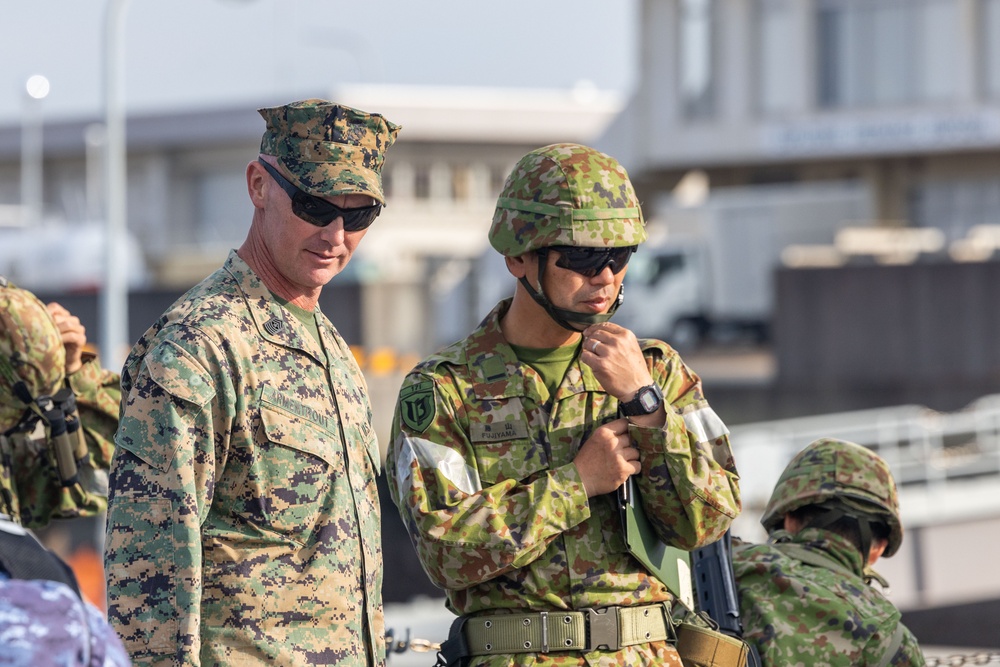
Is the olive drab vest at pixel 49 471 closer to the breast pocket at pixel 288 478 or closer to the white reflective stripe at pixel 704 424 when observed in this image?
the breast pocket at pixel 288 478

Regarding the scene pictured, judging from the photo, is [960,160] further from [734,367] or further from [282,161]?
[282,161]

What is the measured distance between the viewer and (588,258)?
357 cm

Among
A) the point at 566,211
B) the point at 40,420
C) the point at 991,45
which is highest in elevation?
the point at 991,45

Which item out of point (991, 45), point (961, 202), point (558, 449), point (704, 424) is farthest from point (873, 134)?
point (558, 449)

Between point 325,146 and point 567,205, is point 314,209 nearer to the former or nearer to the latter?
point 325,146

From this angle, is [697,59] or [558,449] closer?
[558,449]

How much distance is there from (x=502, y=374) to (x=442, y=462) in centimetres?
28

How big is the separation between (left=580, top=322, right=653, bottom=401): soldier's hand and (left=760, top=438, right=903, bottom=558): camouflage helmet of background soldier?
3.98 feet

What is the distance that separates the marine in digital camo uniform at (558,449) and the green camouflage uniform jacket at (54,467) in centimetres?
141

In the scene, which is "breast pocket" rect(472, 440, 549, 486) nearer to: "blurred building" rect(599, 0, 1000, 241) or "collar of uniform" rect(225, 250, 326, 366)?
"collar of uniform" rect(225, 250, 326, 366)

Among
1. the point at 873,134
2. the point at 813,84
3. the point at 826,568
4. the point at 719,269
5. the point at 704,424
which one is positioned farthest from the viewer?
the point at 719,269

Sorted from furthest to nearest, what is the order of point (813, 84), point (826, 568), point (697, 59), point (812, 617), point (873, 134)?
point (697, 59) → point (813, 84) → point (873, 134) → point (826, 568) → point (812, 617)

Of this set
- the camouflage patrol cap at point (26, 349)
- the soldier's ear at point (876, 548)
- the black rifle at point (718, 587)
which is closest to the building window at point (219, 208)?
the camouflage patrol cap at point (26, 349)

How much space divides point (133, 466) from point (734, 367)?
85.2 feet
